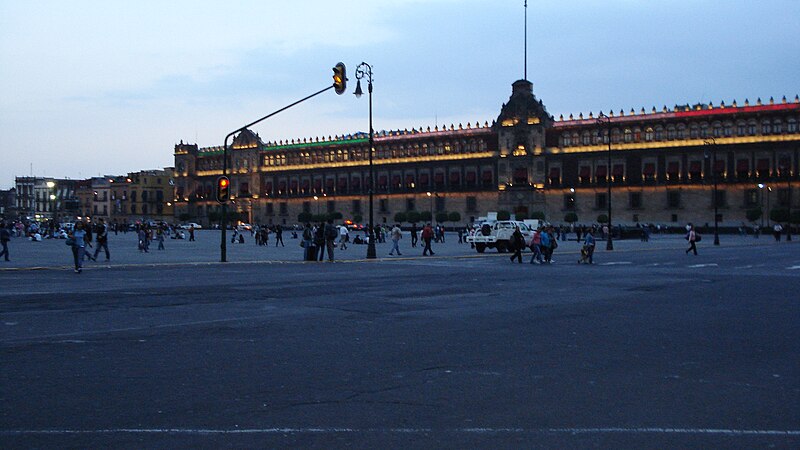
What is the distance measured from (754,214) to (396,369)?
83.8 m

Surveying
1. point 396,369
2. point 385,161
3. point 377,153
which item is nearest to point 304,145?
point 377,153

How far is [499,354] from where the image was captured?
936 centimetres

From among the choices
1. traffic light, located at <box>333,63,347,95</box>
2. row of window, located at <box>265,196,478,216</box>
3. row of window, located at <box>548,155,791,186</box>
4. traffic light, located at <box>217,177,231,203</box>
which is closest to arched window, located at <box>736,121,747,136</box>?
row of window, located at <box>548,155,791,186</box>

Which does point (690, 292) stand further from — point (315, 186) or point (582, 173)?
point (315, 186)

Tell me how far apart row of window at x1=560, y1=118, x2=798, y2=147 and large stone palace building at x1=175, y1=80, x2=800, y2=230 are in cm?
12

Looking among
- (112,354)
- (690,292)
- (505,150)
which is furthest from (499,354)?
(505,150)

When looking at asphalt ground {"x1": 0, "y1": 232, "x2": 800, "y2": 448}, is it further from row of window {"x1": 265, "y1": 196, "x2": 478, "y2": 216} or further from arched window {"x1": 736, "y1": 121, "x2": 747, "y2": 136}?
row of window {"x1": 265, "y1": 196, "x2": 478, "y2": 216}

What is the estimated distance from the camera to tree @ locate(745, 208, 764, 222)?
83.2 m

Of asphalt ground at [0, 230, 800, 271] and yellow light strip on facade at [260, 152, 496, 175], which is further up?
yellow light strip on facade at [260, 152, 496, 175]

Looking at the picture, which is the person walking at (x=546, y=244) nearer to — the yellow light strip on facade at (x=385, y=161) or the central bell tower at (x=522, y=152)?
the central bell tower at (x=522, y=152)

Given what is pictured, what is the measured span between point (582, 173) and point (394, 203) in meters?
28.3

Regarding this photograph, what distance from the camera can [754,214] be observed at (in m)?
83.2

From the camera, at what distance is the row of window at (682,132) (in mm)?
87062

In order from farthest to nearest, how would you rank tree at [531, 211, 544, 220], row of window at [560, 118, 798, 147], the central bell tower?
the central bell tower, tree at [531, 211, 544, 220], row of window at [560, 118, 798, 147]
